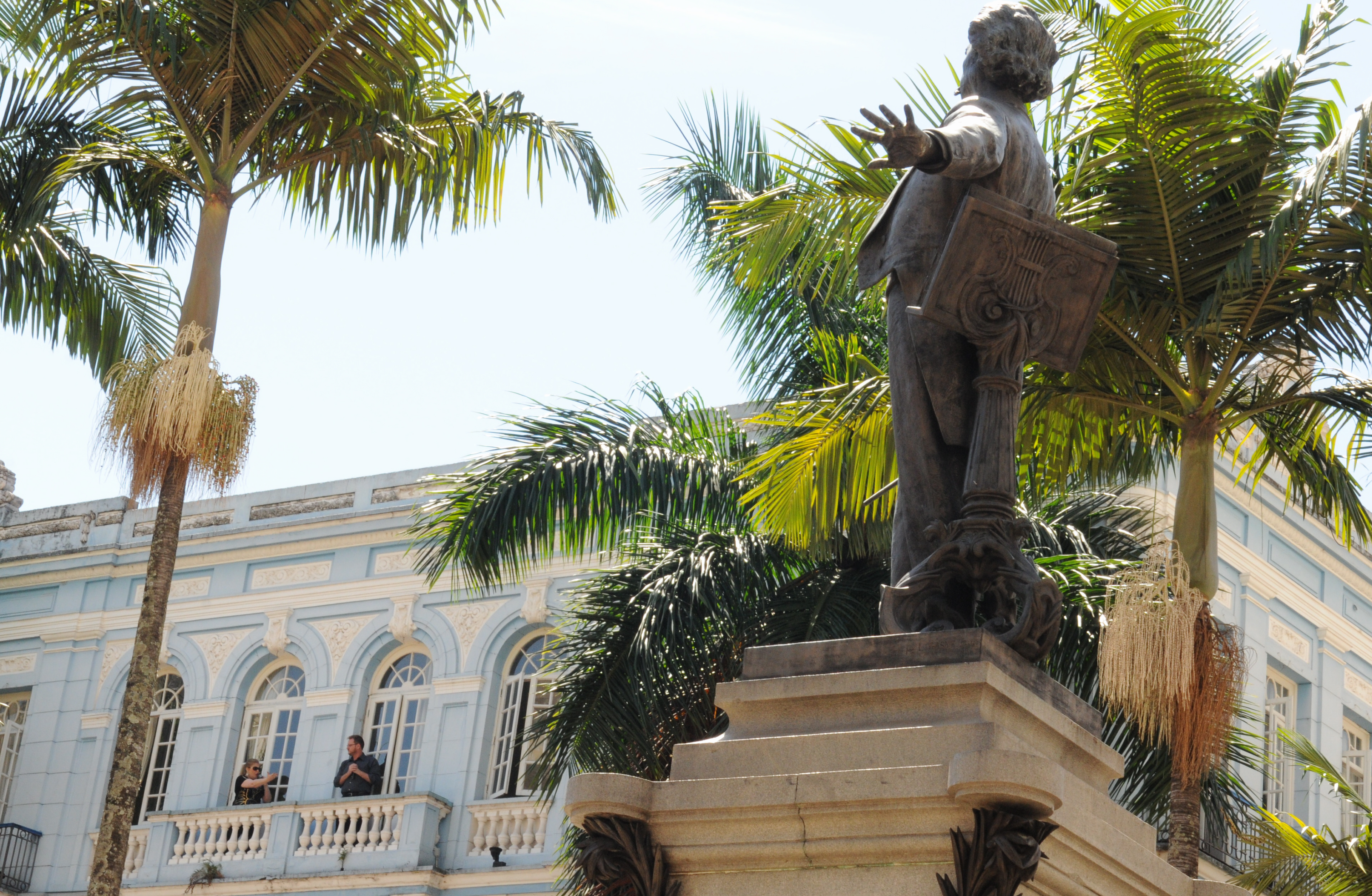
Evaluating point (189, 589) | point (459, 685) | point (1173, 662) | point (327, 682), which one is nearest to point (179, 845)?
point (327, 682)

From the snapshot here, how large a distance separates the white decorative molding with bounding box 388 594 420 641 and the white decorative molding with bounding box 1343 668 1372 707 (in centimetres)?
994

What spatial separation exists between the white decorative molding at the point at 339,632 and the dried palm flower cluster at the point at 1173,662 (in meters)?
13.3

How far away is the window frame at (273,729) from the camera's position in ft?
69.9

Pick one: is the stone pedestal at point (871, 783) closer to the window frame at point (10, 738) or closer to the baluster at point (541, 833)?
the baluster at point (541, 833)

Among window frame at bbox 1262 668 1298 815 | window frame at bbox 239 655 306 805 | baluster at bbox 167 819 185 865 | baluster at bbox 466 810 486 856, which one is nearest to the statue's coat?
window frame at bbox 1262 668 1298 815

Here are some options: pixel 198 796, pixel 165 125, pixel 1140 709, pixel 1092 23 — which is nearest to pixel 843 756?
pixel 1140 709

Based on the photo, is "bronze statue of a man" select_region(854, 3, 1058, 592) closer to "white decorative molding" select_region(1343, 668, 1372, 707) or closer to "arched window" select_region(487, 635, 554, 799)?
"arched window" select_region(487, 635, 554, 799)

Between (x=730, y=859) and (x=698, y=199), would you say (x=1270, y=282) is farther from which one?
(x=698, y=199)

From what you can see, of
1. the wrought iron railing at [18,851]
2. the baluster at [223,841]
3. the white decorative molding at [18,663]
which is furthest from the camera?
the white decorative molding at [18,663]

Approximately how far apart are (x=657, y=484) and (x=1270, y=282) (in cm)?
498

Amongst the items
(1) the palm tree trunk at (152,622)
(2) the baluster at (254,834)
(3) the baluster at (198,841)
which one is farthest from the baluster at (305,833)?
(1) the palm tree trunk at (152,622)

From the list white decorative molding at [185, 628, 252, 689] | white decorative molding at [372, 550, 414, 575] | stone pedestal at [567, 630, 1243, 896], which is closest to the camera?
stone pedestal at [567, 630, 1243, 896]

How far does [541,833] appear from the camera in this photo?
62.5ft

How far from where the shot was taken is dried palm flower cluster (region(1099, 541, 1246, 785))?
345 inches
